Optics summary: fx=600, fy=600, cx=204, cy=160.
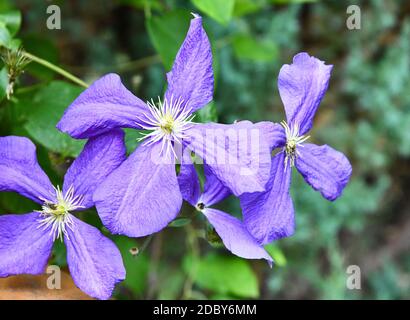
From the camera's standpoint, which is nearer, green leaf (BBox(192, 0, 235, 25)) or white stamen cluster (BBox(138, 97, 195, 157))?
white stamen cluster (BBox(138, 97, 195, 157))

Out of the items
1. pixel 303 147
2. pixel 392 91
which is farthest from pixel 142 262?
pixel 392 91

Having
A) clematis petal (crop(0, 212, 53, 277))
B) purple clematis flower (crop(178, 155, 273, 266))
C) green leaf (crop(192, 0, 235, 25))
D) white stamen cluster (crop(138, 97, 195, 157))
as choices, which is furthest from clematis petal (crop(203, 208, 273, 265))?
green leaf (crop(192, 0, 235, 25))

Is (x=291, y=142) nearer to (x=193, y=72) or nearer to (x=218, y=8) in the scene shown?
(x=193, y=72)

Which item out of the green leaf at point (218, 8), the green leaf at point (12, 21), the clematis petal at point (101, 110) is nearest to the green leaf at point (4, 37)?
the green leaf at point (12, 21)

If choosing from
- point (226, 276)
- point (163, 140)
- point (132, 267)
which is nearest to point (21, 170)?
point (163, 140)

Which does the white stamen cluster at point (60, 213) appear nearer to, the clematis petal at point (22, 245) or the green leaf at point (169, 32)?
the clematis petal at point (22, 245)

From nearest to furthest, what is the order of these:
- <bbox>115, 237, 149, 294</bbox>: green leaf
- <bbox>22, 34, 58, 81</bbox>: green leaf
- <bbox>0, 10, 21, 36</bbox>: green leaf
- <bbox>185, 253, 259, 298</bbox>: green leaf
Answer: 1. <bbox>0, 10, 21, 36</bbox>: green leaf
2. <bbox>115, 237, 149, 294</bbox>: green leaf
3. <bbox>22, 34, 58, 81</bbox>: green leaf
4. <bbox>185, 253, 259, 298</bbox>: green leaf

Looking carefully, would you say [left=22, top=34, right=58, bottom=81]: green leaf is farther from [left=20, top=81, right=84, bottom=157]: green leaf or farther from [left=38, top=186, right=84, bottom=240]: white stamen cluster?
[left=38, top=186, right=84, bottom=240]: white stamen cluster
